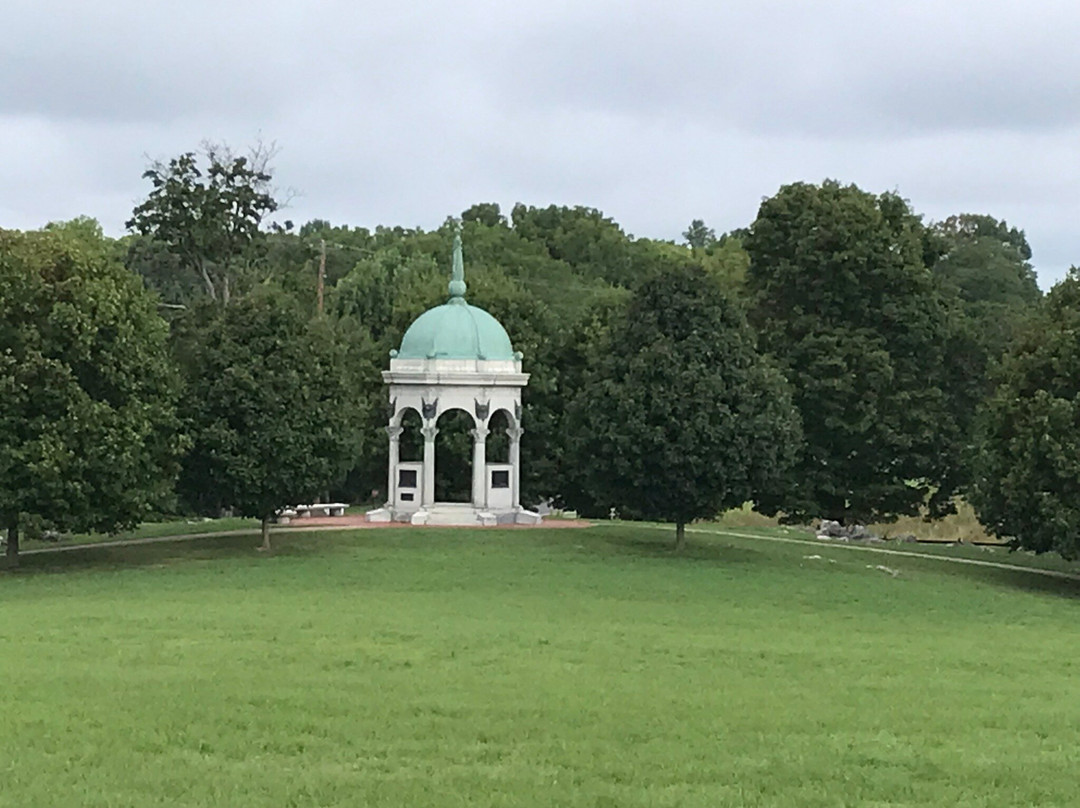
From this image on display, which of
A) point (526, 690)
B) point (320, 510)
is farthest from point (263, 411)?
point (526, 690)

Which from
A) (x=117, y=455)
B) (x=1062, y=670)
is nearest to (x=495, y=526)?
(x=117, y=455)

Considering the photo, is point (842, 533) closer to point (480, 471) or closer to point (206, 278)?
point (480, 471)

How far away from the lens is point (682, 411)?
3441cm

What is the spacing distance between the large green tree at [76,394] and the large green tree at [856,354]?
21.3 m

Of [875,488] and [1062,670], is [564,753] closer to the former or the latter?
[1062,670]

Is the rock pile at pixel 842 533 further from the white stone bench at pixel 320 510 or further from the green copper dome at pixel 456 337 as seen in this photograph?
the white stone bench at pixel 320 510

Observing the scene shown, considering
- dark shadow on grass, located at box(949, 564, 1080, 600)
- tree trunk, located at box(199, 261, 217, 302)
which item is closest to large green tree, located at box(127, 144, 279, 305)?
tree trunk, located at box(199, 261, 217, 302)

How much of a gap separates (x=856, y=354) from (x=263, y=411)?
20381 millimetres

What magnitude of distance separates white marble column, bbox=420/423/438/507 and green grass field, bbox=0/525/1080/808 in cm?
840

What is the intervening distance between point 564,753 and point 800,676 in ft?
19.2

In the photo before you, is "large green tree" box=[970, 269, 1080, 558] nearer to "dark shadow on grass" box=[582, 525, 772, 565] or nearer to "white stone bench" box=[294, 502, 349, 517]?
"dark shadow on grass" box=[582, 525, 772, 565]

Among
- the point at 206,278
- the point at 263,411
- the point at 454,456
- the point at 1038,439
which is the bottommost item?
the point at 454,456

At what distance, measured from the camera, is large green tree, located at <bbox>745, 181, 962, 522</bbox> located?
4747cm

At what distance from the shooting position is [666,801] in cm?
1186
